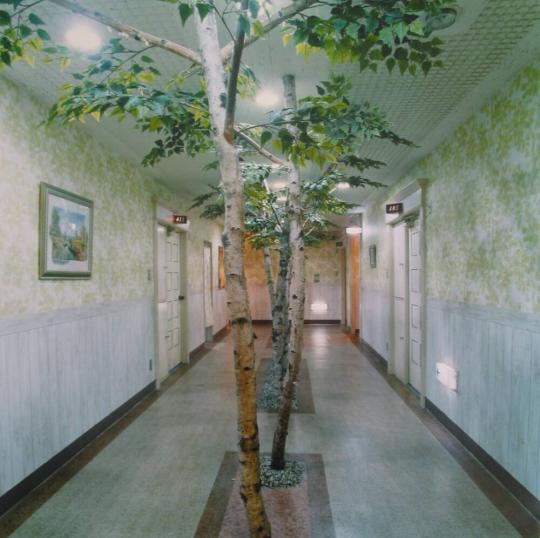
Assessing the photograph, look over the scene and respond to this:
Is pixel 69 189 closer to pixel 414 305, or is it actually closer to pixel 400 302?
pixel 414 305

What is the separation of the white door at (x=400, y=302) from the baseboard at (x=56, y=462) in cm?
293

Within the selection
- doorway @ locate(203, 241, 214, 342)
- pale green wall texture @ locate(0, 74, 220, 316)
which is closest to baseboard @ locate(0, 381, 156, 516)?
pale green wall texture @ locate(0, 74, 220, 316)

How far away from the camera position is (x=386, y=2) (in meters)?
1.21

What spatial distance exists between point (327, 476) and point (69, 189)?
2.56m

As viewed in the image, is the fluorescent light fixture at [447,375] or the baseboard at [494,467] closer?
the baseboard at [494,467]

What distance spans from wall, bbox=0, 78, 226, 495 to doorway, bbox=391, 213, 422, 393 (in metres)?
2.81

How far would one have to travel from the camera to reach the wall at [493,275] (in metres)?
2.19

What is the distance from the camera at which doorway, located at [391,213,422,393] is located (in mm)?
4344

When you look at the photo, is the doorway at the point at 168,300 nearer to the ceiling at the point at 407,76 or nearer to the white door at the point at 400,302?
the ceiling at the point at 407,76

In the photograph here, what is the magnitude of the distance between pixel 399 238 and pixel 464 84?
8.71 ft

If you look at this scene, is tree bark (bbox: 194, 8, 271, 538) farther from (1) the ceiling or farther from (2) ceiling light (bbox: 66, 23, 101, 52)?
(2) ceiling light (bbox: 66, 23, 101, 52)

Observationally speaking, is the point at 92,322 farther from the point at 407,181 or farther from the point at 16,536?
the point at 407,181

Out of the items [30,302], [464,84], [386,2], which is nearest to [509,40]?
[464,84]

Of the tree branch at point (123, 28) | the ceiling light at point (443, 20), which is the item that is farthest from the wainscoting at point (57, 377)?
the ceiling light at point (443, 20)
